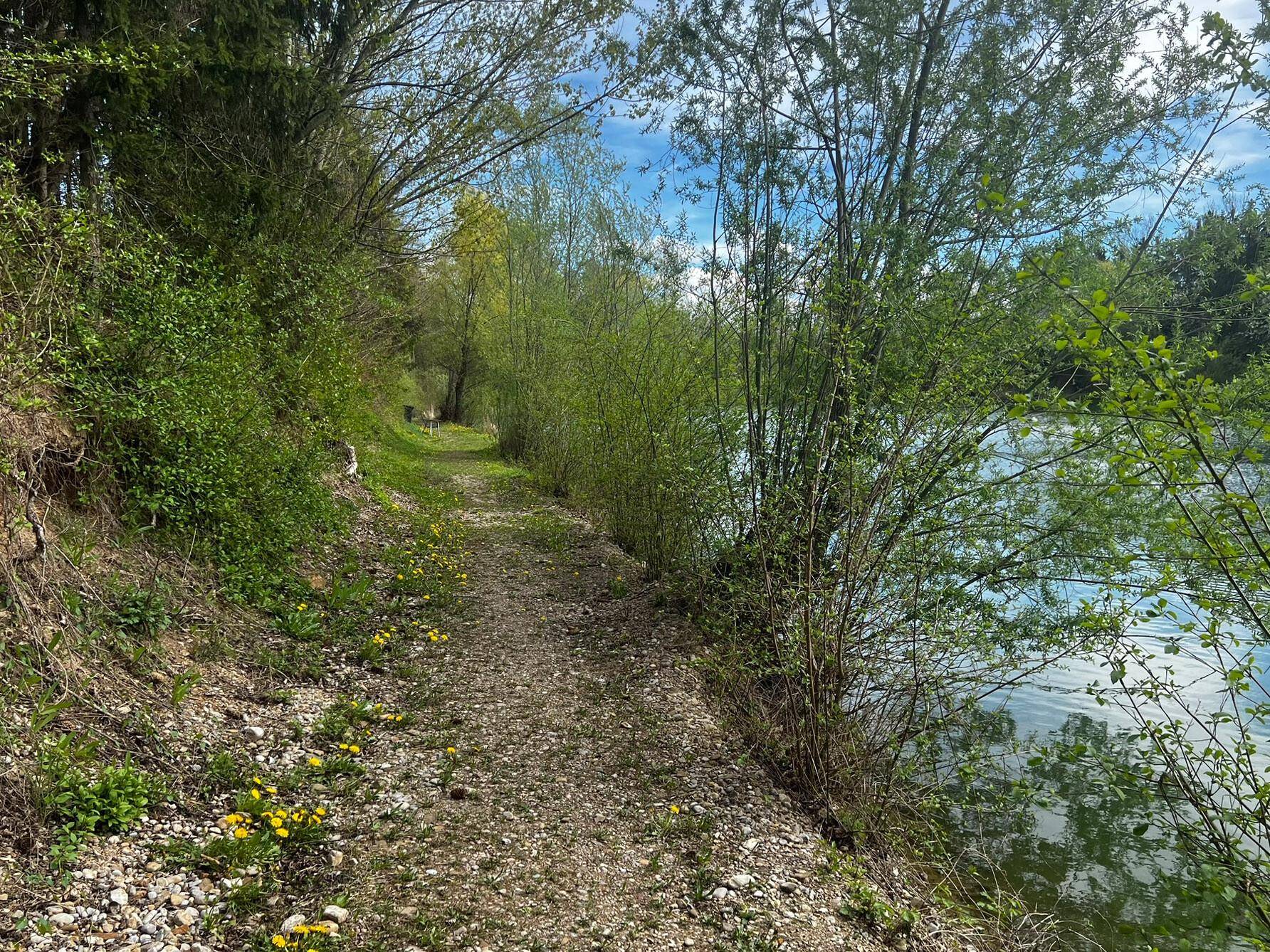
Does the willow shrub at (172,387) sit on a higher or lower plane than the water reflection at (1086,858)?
higher

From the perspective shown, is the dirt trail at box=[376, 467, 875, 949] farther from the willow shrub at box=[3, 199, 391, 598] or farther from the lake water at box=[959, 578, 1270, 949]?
the willow shrub at box=[3, 199, 391, 598]

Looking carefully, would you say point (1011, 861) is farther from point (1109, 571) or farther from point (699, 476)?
point (699, 476)

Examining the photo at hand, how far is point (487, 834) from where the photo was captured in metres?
3.27

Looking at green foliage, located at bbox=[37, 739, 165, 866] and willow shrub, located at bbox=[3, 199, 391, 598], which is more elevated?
willow shrub, located at bbox=[3, 199, 391, 598]

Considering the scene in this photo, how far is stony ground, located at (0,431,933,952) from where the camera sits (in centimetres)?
246

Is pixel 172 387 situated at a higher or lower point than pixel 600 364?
→ lower

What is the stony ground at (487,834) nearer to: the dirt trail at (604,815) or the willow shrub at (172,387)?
the dirt trail at (604,815)

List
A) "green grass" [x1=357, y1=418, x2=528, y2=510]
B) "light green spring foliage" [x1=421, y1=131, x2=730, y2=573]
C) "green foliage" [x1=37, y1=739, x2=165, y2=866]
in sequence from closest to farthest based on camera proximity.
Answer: "green foliage" [x1=37, y1=739, x2=165, y2=866]
"light green spring foliage" [x1=421, y1=131, x2=730, y2=573]
"green grass" [x1=357, y1=418, x2=528, y2=510]

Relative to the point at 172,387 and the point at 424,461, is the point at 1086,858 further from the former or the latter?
the point at 424,461

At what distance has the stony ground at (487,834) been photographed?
246cm

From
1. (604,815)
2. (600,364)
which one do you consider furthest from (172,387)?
(600,364)

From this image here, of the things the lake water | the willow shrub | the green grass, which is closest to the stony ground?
the willow shrub

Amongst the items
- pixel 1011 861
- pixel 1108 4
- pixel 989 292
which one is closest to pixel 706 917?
pixel 1011 861

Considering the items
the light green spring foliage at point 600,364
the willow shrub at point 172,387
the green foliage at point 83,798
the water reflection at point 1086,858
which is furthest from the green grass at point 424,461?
the water reflection at point 1086,858
